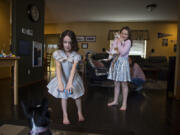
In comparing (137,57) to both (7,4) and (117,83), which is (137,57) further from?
(7,4)

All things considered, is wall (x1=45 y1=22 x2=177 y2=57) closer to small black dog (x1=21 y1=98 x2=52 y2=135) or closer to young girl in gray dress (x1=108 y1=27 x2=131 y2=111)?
young girl in gray dress (x1=108 y1=27 x2=131 y2=111)

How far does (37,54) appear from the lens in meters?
3.82

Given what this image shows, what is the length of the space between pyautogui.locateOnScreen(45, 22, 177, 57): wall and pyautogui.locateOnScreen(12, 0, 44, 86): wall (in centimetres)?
335

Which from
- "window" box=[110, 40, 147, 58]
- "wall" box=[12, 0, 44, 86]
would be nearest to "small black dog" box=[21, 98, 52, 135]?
"wall" box=[12, 0, 44, 86]

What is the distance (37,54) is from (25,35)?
25.9 inches

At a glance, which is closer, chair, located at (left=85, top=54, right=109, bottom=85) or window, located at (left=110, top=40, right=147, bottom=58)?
chair, located at (left=85, top=54, right=109, bottom=85)

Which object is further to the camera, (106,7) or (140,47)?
(140,47)

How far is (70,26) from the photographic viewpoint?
24.0 ft

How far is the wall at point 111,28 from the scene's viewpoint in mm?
6770

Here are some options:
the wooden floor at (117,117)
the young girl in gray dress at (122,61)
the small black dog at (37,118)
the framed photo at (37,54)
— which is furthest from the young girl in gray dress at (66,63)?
the framed photo at (37,54)

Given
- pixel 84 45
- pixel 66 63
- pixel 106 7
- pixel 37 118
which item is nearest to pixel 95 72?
pixel 66 63

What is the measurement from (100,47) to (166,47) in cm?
329

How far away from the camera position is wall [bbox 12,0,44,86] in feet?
9.82

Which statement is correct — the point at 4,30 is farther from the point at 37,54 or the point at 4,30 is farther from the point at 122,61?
the point at 122,61
